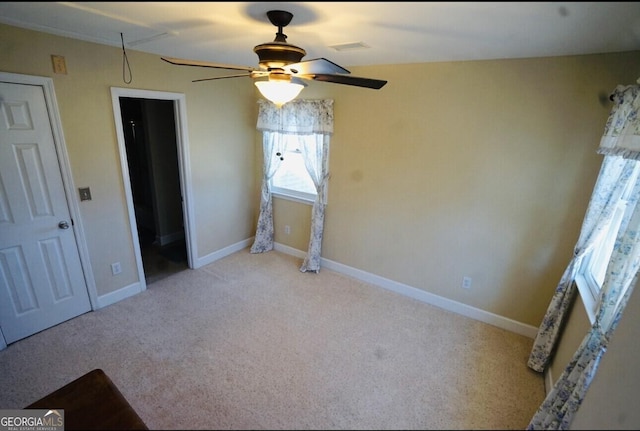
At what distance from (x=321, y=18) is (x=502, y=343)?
2.76m

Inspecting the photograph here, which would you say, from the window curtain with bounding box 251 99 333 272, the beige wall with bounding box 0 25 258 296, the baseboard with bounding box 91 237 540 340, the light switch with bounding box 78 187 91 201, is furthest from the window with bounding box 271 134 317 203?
the light switch with bounding box 78 187 91 201

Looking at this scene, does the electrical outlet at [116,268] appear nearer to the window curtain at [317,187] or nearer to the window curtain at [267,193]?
the window curtain at [267,193]

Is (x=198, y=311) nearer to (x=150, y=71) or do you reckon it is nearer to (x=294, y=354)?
(x=294, y=354)

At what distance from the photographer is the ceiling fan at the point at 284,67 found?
140 centimetres

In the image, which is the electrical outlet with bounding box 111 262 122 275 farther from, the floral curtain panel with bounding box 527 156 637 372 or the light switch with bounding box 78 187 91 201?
the floral curtain panel with bounding box 527 156 637 372

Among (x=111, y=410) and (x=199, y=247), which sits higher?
(x=111, y=410)

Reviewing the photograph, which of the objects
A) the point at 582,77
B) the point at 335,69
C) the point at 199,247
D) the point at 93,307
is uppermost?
the point at 582,77

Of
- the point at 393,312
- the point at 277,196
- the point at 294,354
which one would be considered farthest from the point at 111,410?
the point at 277,196

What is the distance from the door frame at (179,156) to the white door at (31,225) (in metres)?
0.46

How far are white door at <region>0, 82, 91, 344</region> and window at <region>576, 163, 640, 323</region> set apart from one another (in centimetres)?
391

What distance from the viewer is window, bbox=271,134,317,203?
3.51 m

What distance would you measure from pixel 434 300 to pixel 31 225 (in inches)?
143

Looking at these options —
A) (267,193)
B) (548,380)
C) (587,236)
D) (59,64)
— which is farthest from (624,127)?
(59,64)

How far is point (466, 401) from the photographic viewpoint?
1.35 m
